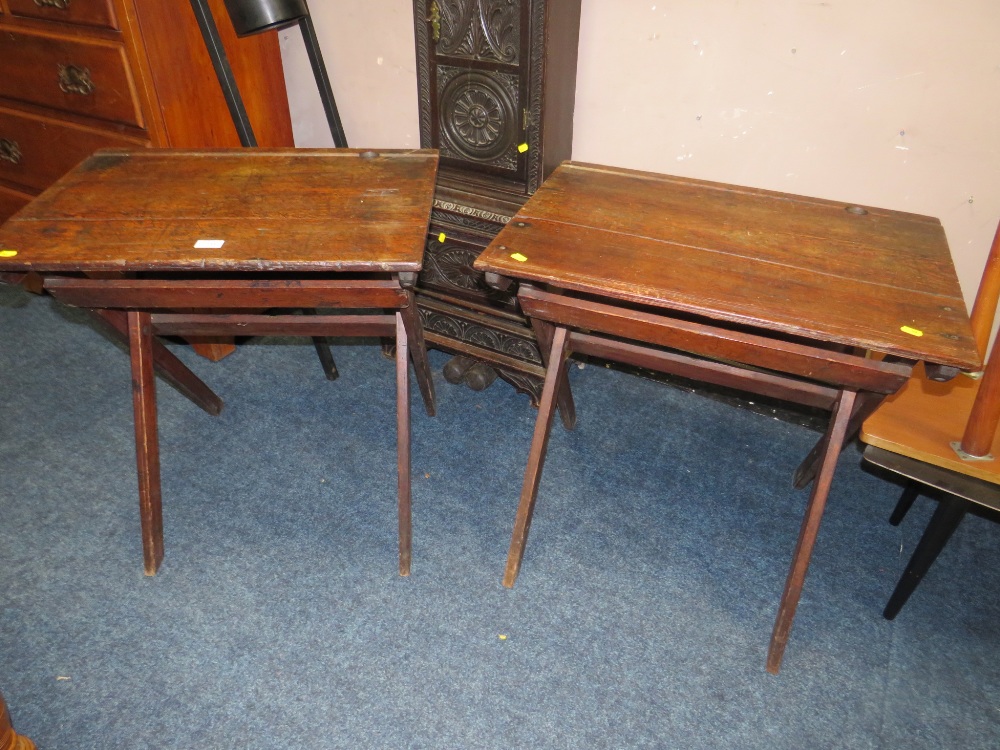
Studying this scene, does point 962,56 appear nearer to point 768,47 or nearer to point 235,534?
point 768,47

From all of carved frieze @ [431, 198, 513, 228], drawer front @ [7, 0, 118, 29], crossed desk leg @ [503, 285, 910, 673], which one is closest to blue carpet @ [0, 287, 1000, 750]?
crossed desk leg @ [503, 285, 910, 673]

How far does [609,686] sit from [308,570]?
2.42 ft

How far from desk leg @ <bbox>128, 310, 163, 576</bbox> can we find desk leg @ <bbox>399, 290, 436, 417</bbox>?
1.98ft

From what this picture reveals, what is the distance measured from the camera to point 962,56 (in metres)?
1.69

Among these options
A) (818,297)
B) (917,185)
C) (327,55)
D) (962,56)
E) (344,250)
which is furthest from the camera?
(327,55)

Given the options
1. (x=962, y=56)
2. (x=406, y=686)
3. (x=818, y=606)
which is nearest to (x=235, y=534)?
(x=406, y=686)

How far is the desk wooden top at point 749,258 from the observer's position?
132 centimetres

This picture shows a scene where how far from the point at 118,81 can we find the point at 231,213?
0.85 meters

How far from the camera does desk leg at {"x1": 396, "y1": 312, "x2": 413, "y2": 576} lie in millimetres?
1694

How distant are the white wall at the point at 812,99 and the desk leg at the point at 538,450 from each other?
79 cm

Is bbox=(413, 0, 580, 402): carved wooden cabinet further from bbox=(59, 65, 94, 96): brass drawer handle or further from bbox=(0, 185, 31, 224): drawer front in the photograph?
bbox=(0, 185, 31, 224): drawer front

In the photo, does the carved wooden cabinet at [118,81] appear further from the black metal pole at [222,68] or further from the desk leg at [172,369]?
the desk leg at [172,369]

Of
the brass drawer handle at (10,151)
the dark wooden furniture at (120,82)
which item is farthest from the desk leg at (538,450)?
the brass drawer handle at (10,151)

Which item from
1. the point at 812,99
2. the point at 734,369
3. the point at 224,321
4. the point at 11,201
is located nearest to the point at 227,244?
the point at 224,321
